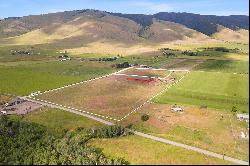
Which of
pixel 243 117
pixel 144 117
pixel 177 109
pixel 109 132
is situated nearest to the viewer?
pixel 109 132

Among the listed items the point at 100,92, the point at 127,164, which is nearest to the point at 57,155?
the point at 127,164

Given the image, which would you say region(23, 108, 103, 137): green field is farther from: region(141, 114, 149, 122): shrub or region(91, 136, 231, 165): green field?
region(91, 136, 231, 165): green field

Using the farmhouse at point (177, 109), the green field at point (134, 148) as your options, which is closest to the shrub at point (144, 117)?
the farmhouse at point (177, 109)

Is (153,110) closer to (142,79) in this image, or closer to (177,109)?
(177,109)

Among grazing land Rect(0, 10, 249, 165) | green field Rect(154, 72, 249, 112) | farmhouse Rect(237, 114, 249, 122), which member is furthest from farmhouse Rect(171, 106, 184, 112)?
farmhouse Rect(237, 114, 249, 122)

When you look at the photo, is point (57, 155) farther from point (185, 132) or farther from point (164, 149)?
point (185, 132)

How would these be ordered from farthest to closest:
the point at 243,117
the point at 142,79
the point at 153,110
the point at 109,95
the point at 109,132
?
the point at 142,79 < the point at 109,95 < the point at 153,110 < the point at 243,117 < the point at 109,132

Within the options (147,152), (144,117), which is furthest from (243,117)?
(147,152)

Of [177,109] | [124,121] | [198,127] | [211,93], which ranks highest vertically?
[211,93]
